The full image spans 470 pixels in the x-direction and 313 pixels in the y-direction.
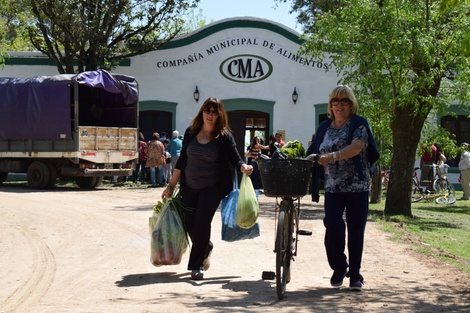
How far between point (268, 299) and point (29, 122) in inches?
664

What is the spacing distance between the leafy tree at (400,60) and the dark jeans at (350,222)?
8729 millimetres

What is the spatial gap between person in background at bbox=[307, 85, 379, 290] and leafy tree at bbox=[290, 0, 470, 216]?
856cm

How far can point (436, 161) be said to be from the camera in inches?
1030

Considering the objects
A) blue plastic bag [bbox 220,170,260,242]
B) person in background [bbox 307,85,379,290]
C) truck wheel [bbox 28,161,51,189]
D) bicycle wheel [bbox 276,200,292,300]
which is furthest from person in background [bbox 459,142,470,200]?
bicycle wheel [bbox 276,200,292,300]

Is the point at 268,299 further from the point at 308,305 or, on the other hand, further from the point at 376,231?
the point at 376,231

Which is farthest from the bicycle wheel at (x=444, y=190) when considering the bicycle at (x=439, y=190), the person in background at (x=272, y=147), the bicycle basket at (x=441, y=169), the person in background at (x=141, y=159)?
the person in background at (x=141, y=159)

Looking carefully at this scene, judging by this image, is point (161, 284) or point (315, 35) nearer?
point (161, 284)

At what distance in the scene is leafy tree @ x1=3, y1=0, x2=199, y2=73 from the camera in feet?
88.2

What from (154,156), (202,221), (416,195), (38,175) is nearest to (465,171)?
(416,195)

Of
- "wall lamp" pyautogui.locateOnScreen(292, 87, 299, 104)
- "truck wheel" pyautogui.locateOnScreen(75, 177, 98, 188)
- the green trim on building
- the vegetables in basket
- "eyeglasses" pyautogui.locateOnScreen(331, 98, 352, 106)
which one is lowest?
"truck wheel" pyautogui.locateOnScreen(75, 177, 98, 188)

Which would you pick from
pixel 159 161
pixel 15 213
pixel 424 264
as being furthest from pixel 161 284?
pixel 159 161

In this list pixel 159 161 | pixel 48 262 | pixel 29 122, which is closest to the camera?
pixel 48 262

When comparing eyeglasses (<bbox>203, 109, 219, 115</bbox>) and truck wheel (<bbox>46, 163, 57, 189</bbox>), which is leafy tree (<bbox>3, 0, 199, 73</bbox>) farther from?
eyeglasses (<bbox>203, 109, 219, 115</bbox>)

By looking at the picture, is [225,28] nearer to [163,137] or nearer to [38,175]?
[163,137]
